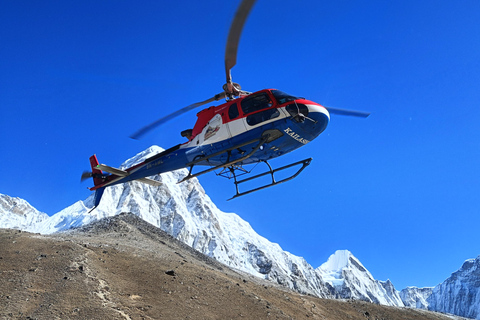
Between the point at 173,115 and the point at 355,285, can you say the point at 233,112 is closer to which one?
the point at 173,115

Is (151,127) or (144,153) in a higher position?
(144,153)

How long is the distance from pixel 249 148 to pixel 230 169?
1652 millimetres

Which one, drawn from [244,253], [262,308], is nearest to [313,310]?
[262,308]

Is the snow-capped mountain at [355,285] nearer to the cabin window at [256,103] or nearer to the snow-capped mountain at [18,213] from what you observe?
the snow-capped mountain at [18,213]

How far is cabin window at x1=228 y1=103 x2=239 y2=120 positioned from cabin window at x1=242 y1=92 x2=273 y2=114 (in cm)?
36

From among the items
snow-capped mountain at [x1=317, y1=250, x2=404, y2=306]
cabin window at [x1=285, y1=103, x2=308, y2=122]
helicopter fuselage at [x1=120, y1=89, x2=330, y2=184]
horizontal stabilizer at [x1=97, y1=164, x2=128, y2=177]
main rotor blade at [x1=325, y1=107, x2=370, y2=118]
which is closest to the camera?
cabin window at [x1=285, y1=103, x2=308, y2=122]

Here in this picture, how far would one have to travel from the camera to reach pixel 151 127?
51.0 feet

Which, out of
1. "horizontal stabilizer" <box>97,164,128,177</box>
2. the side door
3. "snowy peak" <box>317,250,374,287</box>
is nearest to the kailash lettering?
the side door

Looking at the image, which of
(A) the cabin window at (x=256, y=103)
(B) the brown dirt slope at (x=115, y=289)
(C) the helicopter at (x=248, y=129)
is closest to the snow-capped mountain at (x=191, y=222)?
(B) the brown dirt slope at (x=115, y=289)

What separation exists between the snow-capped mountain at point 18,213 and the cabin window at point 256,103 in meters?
94.2

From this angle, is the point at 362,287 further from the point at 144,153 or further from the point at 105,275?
the point at 105,275

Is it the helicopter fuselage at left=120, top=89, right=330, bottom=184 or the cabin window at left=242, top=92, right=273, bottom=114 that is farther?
the cabin window at left=242, top=92, right=273, bottom=114

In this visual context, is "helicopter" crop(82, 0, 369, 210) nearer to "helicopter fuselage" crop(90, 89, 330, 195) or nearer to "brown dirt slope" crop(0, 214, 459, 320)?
"helicopter fuselage" crop(90, 89, 330, 195)

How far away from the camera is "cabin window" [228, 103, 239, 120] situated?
613 inches
